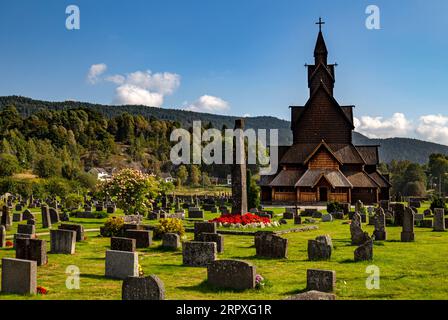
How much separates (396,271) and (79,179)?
69799mm

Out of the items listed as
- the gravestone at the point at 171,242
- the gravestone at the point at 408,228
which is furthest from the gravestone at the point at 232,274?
the gravestone at the point at 408,228

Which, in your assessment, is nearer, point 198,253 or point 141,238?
point 198,253

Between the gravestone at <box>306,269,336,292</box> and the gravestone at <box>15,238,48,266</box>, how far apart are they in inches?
372

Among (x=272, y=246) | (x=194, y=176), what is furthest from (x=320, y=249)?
(x=194, y=176)

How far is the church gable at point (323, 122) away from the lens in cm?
6906

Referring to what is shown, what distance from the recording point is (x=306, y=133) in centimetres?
6975

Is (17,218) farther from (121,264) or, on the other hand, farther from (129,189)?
(121,264)

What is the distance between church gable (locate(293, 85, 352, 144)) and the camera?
69.1m

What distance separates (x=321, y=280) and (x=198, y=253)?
582cm

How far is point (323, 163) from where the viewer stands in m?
64.9

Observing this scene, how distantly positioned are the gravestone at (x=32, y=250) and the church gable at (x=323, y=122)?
54.5 m

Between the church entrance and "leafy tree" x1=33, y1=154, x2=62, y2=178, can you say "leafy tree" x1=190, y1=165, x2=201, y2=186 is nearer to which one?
"leafy tree" x1=33, y1=154, x2=62, y2=178

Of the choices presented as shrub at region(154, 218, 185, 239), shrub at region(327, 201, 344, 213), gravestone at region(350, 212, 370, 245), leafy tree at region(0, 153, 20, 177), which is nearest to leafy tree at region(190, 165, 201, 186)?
leafy tree at region(0, 153, 20, 177)

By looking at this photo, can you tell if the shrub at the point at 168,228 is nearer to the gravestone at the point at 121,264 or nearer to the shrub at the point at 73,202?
the gravestone at the point at 121,264
